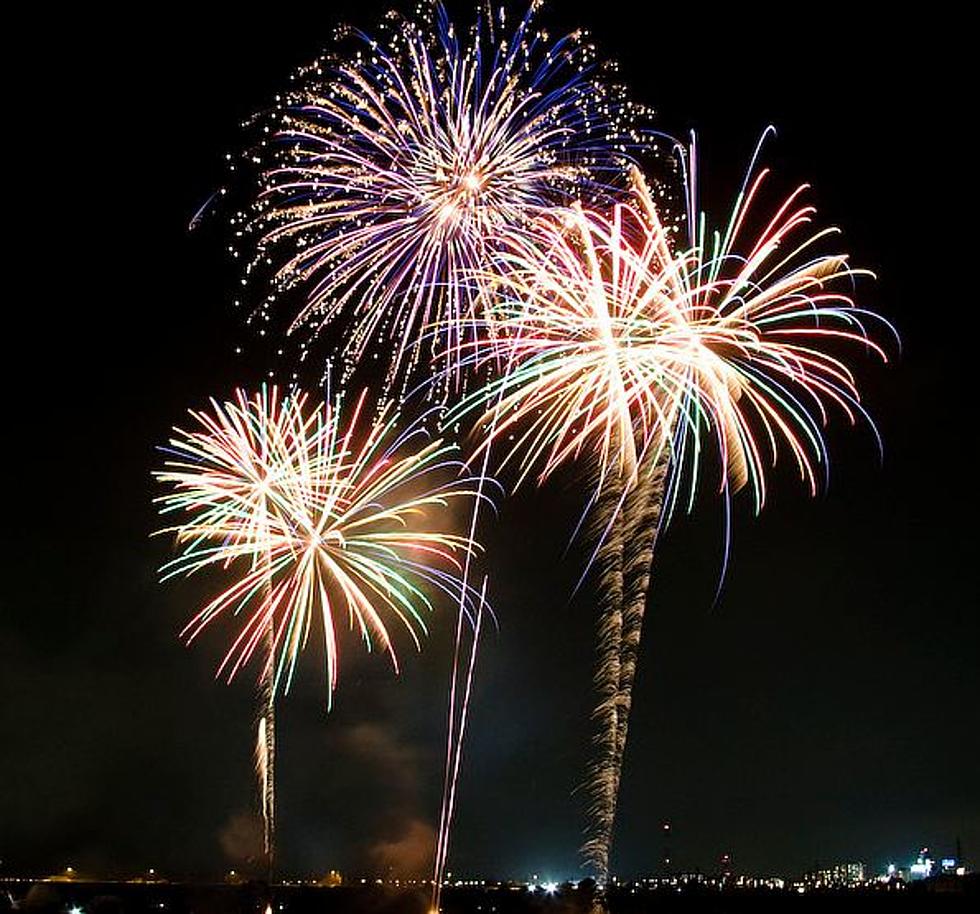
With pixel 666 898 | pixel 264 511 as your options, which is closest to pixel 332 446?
pixel 264 511

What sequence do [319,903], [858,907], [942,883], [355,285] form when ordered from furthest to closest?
[942,883] → [319,903] → [858,907] → [355,285]

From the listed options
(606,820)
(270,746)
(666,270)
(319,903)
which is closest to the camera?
(666,270)

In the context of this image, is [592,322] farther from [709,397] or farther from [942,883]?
[942,883]

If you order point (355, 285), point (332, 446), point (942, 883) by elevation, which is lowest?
point (942, 883)

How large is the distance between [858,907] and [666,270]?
53.2 m

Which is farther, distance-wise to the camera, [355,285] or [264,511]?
[264,511]

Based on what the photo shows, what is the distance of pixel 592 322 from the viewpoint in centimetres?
1543

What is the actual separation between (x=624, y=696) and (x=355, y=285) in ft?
22.4

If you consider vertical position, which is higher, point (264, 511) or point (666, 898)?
point (264, 511)

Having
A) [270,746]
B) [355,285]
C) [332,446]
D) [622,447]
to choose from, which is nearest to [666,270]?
[622,447]

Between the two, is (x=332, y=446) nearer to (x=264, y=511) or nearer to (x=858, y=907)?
(x=264, y=511)

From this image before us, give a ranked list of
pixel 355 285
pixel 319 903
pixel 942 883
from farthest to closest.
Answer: pixel 942 883, pixel 319 903, pixel 355 285

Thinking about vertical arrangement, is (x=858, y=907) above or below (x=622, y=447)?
below

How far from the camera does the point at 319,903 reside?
223 ft
